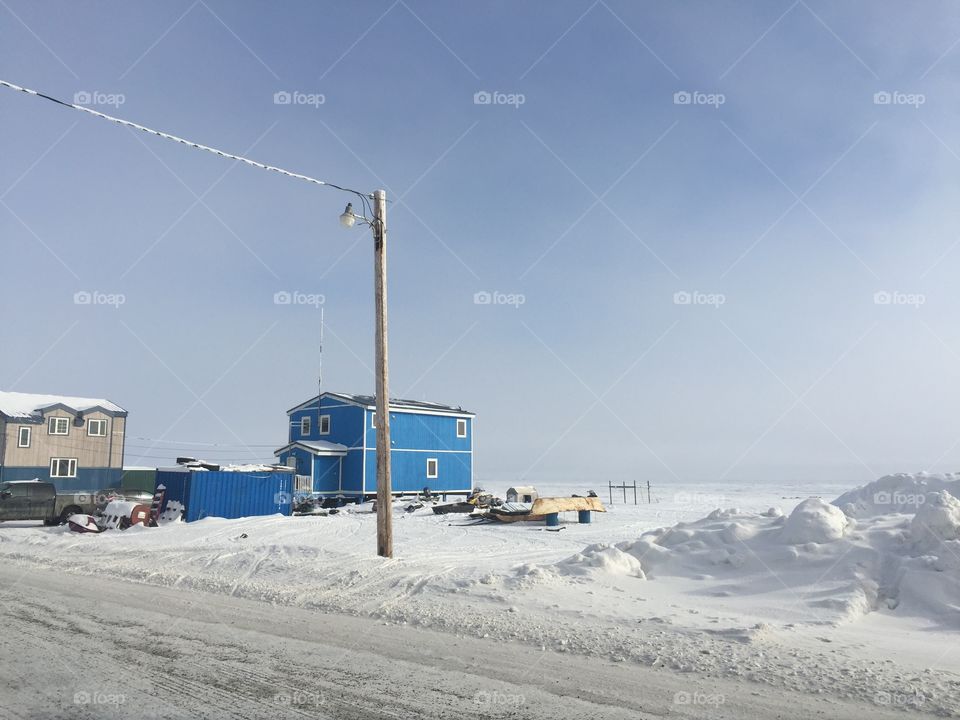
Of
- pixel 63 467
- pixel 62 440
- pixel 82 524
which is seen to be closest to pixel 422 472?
pixel 82 524

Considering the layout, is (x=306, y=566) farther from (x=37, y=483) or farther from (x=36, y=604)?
(x=37, y=483)

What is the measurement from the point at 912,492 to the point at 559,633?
316 inches

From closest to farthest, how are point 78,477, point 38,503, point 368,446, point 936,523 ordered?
point 936,523 → point 38,503 → point 368,446 → point 78,477

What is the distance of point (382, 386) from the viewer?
1359 cm

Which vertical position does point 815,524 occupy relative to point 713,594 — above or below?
above

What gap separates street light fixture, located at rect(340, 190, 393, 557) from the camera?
43.5 feet

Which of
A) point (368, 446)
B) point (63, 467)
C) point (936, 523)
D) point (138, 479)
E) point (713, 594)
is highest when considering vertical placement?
point (368, 446)

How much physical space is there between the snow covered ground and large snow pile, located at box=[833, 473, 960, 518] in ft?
0.12

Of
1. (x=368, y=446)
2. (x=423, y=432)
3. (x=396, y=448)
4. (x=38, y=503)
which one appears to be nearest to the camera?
(x=38, y=503)

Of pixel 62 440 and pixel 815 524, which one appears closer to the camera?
pixel 815 524

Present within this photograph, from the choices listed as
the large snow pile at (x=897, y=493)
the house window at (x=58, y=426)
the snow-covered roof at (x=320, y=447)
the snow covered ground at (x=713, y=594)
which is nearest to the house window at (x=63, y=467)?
the house window at (x=58, y=426)

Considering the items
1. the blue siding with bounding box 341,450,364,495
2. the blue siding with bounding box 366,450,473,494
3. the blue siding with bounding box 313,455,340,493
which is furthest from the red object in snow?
the blue siding with bounding box 341,450,364,495

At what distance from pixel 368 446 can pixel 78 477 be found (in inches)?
958

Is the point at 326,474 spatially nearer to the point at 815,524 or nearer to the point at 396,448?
the point at 396,448
